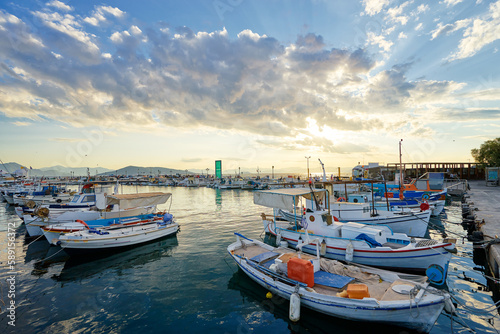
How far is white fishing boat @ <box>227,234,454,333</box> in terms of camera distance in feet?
27.1

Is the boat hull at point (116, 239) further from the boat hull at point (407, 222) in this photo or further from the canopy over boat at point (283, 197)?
the boat hull at point (407, 222)

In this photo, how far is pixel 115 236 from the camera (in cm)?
1881

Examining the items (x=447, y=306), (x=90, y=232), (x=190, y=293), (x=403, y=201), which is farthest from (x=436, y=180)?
(x=90, y=232)

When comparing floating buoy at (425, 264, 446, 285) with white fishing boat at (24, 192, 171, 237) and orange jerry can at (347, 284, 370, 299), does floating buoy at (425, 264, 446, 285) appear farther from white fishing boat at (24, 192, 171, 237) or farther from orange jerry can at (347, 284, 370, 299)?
white fishing boat at (24, 192, 171, 237)

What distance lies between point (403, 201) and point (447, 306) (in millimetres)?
25350

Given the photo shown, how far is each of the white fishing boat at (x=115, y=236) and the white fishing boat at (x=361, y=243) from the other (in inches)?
418

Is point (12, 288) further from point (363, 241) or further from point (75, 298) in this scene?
point (363, 241)

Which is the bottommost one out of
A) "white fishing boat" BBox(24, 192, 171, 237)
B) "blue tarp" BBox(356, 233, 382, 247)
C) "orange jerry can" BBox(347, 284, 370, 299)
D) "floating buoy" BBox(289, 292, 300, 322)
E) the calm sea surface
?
the calm sea surface

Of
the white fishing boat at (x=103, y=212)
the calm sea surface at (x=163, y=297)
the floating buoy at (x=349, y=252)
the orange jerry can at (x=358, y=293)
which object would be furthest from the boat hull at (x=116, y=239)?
the orange jerry can at (x=358, y=293)

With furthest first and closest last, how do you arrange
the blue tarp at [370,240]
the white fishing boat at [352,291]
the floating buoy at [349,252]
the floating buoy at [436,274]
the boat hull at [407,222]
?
the boat hull at [407,222]
the blue tarp at [370,240]
the floating buoy at [349,252]
the floating buoy at [436,274]
the white fishing boat at [352,291]

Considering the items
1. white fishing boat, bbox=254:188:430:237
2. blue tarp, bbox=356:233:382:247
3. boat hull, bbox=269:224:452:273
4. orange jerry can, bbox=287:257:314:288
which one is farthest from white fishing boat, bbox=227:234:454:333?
white fishing boat, bbox=254:188:430:237

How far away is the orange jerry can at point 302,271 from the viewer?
10289 mm

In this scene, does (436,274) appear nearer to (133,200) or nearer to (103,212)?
(133,200)

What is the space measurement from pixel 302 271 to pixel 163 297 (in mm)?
7420
